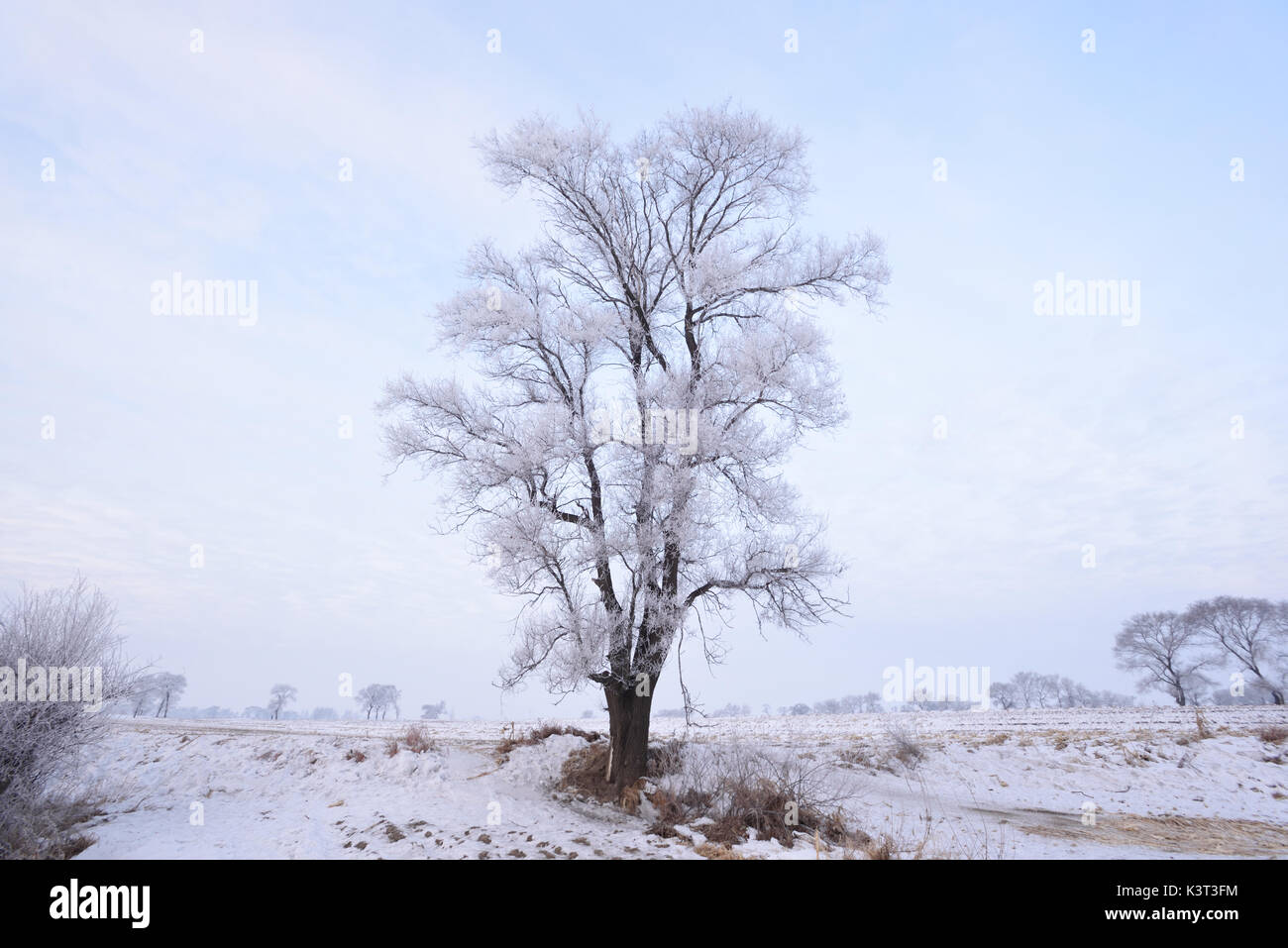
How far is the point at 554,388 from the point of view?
1320 cm

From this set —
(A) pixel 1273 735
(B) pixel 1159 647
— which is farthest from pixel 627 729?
(B) pixel 1159 647

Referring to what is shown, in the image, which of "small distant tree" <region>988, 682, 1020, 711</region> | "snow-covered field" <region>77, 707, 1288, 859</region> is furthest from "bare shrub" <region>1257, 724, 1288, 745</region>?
"small distant tree" <region>988, 682, 1020, 711</region>

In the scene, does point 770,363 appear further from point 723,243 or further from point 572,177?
point 572,177

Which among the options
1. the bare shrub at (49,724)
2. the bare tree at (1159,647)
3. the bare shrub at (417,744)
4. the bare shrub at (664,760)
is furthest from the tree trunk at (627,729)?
the bare tree at (1159,647)

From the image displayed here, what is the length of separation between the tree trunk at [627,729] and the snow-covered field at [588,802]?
924mm

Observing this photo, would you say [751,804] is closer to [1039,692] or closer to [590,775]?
[590,775]

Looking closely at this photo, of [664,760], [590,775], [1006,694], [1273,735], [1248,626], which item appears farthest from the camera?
[1006,694]

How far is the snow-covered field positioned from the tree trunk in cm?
92

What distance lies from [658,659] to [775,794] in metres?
2.93

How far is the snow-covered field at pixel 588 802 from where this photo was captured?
849 centimetres

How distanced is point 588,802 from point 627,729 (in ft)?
4.64

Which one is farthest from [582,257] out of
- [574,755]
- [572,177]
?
[574,755]

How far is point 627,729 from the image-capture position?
471 inches
